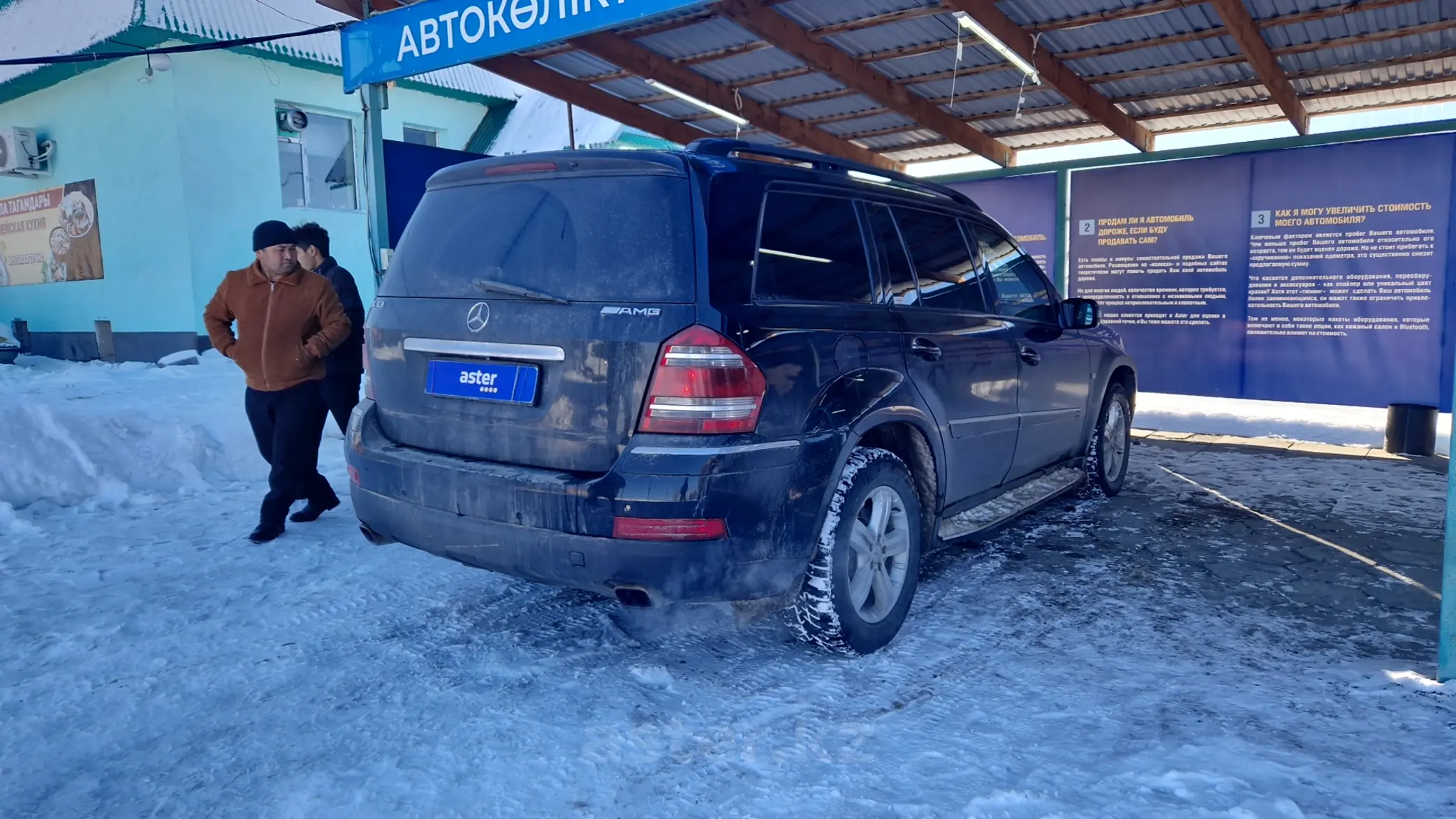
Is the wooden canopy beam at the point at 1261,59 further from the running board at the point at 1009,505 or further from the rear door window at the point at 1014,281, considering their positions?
the running board at the point at 1009,505

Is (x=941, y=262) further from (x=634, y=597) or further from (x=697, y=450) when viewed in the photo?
(x=634, y=597)

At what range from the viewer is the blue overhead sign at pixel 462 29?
5914 millimetres

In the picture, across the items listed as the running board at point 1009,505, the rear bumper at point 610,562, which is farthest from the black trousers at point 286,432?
the running board at point 1009,505

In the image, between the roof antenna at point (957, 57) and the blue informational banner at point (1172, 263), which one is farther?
the blue informational banner at point (1172, 263)

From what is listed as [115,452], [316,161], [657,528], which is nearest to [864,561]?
[657,528]

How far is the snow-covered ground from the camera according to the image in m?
2.50

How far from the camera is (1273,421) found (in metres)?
9.89

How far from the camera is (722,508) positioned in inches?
114

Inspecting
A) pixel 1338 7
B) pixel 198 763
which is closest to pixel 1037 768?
pixel 198 763

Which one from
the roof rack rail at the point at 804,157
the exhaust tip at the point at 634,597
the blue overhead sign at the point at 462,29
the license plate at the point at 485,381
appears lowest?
the exhaust tip at the point at 634,597

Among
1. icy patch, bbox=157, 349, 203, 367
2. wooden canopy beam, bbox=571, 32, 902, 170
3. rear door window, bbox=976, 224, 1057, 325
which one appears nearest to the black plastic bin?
rear door window, bbox=976, 224, 1057, 325

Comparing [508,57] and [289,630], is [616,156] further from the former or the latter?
[508,57]

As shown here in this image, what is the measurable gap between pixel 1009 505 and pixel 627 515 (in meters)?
2.48

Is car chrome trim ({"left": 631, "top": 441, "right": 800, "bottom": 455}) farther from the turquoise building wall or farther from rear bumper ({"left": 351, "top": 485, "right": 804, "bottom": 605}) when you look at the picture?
the turquoise building wall
